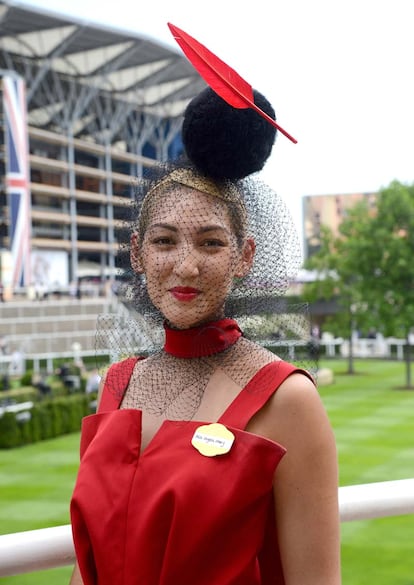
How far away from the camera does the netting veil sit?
4.82 feet

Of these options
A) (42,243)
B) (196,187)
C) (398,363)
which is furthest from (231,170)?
(42,243)

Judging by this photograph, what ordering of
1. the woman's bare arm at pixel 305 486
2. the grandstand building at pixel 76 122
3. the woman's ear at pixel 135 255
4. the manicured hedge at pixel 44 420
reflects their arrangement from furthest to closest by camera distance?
the grandstand building at pixel 76 122
the manicured hedge at pixel 44 420
the woman's ear at pixel 135 255
the woman's bare arm at pixel 305 486

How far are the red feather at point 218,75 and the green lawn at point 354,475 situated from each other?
20.8 ft

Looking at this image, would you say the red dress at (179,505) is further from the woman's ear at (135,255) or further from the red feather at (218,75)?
the red feather at (218,75)

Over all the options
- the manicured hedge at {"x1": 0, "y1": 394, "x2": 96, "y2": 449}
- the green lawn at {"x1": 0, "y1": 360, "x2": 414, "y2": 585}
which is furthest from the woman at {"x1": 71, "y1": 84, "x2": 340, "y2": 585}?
the manicured hedge at {"x1": 0, "y1": 394, "x2": 96, "y2": 449}

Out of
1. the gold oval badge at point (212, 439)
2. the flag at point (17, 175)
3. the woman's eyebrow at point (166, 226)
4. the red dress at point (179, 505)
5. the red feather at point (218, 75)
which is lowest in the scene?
the red dress at point (179, 505)

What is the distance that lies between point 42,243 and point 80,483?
188ft

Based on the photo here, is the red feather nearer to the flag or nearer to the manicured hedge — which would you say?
the manicured hedge

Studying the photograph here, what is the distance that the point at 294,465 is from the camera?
1.31m

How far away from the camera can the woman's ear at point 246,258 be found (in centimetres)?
154

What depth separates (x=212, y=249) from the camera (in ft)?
4.82

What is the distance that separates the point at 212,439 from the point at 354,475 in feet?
37.2

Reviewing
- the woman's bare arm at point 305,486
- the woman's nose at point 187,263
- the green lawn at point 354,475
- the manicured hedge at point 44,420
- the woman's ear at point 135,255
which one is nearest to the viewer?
the woman's bare arm at point 305,486

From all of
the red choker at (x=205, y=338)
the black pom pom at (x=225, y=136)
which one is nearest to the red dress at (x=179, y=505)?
the red choker at (x=205, y=338)
